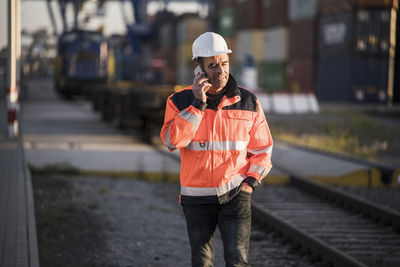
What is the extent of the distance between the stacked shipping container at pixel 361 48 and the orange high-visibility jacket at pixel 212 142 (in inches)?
1240

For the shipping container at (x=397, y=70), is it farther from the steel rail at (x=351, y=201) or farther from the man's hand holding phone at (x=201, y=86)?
the man's hand holding phone at (x=201, y=86)

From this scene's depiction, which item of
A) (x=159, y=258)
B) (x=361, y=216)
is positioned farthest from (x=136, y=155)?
(x=159, y=258)

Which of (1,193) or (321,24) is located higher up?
(321,24)

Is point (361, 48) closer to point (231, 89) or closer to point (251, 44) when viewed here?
point (251, 44)

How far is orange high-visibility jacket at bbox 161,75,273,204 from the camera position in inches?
137

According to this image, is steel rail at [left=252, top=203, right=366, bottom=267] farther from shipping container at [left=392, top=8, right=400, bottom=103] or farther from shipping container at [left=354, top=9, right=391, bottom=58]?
shipping container at [left=392, top=8, right=400, bottom=103]

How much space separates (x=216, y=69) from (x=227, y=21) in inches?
1895

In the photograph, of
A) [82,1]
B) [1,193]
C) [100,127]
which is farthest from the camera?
[82,1]

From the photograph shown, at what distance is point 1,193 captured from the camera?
7.73 meters

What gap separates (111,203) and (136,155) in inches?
187

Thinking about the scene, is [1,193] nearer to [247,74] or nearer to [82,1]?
[247,74]

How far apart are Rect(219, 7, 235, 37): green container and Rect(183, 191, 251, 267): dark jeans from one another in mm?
47100

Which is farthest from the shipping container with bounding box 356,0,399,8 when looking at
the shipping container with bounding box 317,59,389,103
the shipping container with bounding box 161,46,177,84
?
the shipping container with bounding box 161,46,177,84

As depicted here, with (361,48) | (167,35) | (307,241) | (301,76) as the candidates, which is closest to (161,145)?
(307,241)
